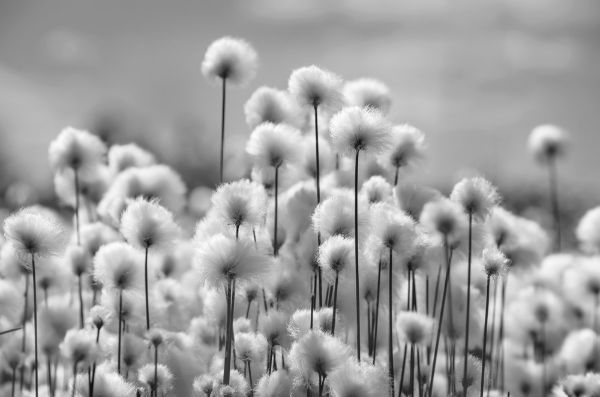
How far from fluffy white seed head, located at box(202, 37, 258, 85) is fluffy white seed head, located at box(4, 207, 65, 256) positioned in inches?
40.9

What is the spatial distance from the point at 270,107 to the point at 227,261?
1.03 metres

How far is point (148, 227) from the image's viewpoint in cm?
251

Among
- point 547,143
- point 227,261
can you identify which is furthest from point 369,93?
point 547,143

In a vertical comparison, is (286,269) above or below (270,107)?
below

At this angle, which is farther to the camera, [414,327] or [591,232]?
[591,232]

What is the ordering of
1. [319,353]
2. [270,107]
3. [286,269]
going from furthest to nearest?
[270,107] < [286,269] < [319,353]

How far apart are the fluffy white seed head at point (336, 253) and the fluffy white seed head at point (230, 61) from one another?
1.13 metres

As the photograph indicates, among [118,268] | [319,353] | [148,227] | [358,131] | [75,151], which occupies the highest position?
[75,151]

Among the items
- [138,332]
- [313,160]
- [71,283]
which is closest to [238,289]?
[138,332]

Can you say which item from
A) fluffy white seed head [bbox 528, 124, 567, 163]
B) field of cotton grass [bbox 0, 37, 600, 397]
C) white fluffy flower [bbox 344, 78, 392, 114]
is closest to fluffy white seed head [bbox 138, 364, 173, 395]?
field of cotton grass [bbox 0, 37, 600, 397]

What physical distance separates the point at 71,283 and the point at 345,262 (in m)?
1.94

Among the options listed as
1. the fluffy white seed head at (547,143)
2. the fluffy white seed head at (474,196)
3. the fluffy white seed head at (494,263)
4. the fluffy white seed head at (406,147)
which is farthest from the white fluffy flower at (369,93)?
the fluffy white seed head at (547,143)

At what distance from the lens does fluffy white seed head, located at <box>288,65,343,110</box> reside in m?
2.63

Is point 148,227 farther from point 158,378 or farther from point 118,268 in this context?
point 158,378
